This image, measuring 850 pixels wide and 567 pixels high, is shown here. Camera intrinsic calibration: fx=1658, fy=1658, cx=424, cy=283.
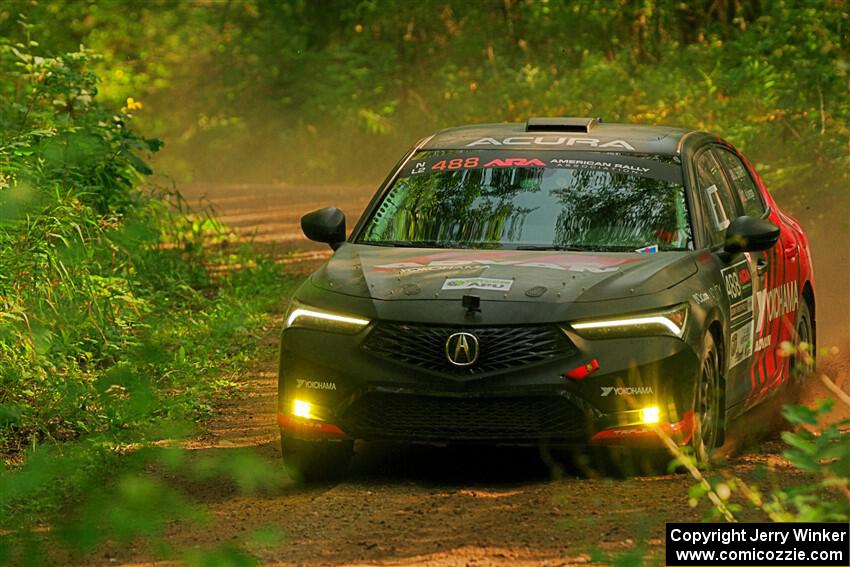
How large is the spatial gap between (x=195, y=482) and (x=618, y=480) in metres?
1.94

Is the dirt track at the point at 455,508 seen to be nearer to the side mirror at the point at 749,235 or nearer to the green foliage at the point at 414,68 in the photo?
the side mirror at the point at 749,235

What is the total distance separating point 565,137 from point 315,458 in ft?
7.63

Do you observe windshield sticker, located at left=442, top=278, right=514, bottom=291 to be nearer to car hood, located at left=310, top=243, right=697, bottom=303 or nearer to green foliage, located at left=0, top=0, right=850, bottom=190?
car hood, located at left=310, top=243, right=697, bottom=303

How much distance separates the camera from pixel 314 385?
A: 735cm

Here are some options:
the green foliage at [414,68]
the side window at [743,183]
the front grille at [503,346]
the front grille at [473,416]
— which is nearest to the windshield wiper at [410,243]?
the front grille at [503,346]

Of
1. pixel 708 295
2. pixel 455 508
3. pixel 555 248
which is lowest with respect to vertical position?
pixel 455 508

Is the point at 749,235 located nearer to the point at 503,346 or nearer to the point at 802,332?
the point at 503,346

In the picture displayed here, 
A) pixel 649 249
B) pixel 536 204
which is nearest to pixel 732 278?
pixel 649 249

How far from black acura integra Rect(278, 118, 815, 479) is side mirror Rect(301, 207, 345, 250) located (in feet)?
0.04

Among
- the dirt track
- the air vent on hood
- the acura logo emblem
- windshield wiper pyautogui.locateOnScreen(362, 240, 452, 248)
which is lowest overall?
the dirt track

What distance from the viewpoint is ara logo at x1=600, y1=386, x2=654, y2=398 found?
7027 millimetres

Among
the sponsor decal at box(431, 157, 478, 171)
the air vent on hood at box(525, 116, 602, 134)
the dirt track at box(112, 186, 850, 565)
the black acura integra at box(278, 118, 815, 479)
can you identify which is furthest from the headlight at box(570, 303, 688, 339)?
the air vent on hood at box(525, 116, 602, 134)

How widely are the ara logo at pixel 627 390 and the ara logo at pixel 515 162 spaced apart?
177 cm

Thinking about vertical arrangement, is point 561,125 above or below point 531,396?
above
